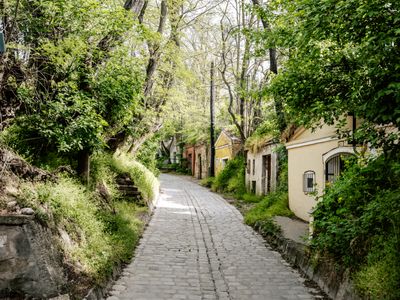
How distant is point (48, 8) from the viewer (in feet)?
22.6

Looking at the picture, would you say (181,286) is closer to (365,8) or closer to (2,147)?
(2,147)

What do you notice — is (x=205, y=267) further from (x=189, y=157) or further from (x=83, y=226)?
(x=189, y=157)

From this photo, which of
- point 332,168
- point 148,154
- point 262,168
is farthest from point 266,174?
point 148,154

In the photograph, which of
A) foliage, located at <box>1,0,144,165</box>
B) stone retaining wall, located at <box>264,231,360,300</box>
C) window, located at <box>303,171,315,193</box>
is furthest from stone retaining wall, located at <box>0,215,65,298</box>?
window, located at <box>303,171,315,193</box>

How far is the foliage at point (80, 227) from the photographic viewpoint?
5.56m

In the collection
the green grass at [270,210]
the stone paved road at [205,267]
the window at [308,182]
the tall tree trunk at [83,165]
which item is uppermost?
the tall tree trunk at [83,165]

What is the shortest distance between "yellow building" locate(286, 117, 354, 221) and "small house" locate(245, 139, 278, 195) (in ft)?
9.49

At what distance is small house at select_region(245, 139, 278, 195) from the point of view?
15.6m

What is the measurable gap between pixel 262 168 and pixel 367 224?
1188 cm

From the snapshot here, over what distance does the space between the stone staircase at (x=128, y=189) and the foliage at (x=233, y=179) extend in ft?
25.7

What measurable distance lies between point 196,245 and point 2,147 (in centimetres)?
489

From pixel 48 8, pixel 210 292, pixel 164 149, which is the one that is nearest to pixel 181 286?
pixel 210 292

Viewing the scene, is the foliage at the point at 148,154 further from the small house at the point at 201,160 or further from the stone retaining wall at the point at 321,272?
the stone retaining wall at the point at 321,272

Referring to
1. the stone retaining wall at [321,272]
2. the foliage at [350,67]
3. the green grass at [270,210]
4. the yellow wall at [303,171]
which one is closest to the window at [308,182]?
the yellow wall at [303,171]
